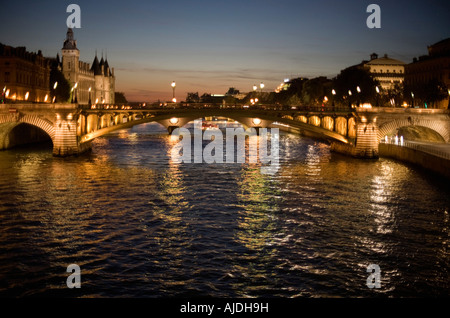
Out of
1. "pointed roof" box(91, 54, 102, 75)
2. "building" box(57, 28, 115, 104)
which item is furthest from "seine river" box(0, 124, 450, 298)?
"pointed roof" box(91, 54, 102, 75)

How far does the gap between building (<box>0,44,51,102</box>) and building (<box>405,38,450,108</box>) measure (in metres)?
55.2

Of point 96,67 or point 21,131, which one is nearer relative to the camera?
point 21,131

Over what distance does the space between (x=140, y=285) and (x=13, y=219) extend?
1192cm

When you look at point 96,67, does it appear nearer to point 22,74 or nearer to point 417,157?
point 22,74

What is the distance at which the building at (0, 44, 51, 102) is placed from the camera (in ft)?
277

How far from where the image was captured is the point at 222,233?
84.5 feet

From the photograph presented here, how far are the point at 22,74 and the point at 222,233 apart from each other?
71844mm

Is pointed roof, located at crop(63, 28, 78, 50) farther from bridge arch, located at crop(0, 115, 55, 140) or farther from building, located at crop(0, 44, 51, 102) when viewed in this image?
bridge arch, located at crop(0, 115, 55, 140)

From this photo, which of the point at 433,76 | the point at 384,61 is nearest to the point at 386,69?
the point at 384,61

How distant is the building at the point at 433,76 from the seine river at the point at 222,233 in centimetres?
4450

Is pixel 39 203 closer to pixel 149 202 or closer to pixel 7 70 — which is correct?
pixel 149 202

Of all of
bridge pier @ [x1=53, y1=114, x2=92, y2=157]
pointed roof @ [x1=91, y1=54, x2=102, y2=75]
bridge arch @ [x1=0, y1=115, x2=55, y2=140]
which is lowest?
bridge pier @ [x1=53, y1=114, x2=92, y2=157]
